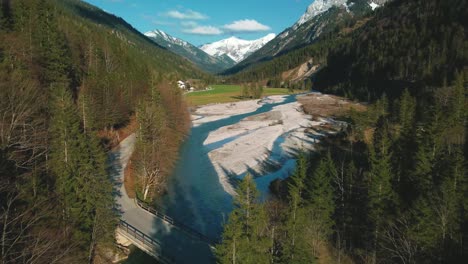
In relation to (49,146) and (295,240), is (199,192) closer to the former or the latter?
(49,146)

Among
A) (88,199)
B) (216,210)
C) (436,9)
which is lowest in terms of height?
(216,210)

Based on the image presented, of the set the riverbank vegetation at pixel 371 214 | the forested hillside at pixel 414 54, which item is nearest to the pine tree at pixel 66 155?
the riverbank vegetation at pixel 371 214

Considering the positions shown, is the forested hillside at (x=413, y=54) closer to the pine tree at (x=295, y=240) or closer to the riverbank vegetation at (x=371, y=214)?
the riverbank vegetation at (x=371, y=214)

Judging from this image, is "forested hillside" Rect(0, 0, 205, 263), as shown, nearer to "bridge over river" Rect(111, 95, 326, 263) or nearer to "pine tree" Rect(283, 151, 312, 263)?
"bridge over river" Rect(111, 95, 326, 263)

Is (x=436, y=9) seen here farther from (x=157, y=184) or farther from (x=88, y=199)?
(x=88, y=199)

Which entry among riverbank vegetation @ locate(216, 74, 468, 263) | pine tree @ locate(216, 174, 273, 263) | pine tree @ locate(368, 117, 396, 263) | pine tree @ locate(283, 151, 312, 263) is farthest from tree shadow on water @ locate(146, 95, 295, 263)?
pine tree @ locate(368, 117, 396, 263)

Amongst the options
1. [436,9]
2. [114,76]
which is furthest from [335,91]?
A: [114,76]

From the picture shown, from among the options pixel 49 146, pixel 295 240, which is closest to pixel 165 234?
pixel 295 240

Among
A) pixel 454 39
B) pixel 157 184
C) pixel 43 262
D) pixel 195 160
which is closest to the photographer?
pixel 43 262
